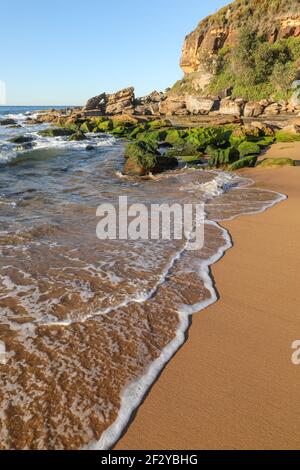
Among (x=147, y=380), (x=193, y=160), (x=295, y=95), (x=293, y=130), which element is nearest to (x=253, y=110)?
(x=295, y=95)

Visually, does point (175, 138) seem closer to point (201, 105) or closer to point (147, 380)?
point (147, 380)

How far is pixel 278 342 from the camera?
292 cm

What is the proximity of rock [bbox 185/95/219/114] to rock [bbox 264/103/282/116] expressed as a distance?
24.0 feet

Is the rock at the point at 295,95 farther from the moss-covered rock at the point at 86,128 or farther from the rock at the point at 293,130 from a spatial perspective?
the rock at the point at 293,130

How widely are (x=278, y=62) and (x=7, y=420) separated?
48.2 m

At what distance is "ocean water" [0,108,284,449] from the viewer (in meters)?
2.22

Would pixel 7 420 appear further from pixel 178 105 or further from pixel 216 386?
pixel 178 105

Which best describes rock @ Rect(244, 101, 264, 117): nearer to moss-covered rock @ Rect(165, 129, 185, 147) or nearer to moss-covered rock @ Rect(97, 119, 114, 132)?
moss-covered rock @ Rect(97, 119, 114, 132)

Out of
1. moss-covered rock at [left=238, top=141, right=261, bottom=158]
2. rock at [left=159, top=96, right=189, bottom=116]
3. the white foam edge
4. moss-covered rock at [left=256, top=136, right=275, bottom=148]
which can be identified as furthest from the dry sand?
rock at [left=159, top=96, right=189, bottom=116]

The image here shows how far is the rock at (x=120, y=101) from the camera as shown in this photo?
52544 millimetres

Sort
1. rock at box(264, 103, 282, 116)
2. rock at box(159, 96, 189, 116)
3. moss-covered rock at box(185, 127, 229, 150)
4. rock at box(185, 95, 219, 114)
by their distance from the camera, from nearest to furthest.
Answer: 1. moss-covered rock at box(185, 127, 229, 150)
2. rock at box(264, 103, 282, 116)
3. rock at box(185, 95, 219, 114)
4. rock at box(159, 96, 189, 116)

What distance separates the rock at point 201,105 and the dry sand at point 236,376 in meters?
40.6
